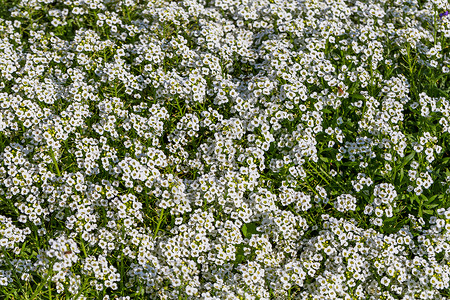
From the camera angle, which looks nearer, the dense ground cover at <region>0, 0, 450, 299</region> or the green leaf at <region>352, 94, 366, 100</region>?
the dense ground cover at <region>0, 0, 450, 299</region>

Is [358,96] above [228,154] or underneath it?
above

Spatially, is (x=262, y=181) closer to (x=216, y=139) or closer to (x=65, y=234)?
(x=216, y=139)

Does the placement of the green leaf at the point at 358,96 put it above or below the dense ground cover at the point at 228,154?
above

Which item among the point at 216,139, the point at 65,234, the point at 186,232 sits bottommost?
the point at 65,234

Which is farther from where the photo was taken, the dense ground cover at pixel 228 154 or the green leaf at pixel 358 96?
the green leaf at pixel 358 96

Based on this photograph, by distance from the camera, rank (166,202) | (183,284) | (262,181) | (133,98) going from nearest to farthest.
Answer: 1. (183,284)
2. (166,202)
3. (262,181)
4. (133,98)

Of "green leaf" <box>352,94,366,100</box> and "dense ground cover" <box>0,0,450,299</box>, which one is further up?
"green leaf" <box>352,94,366,100</box>

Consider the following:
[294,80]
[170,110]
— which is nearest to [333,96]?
[294,80]

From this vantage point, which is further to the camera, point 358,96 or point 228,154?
point 358,96
